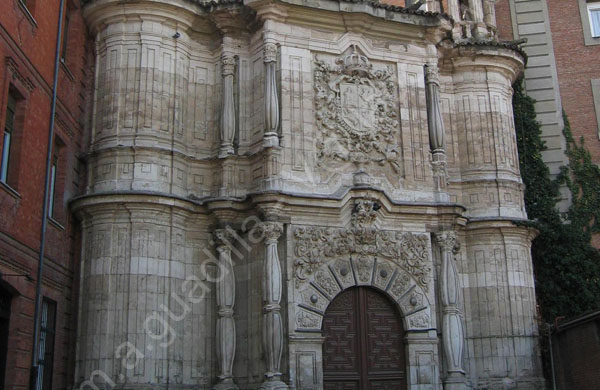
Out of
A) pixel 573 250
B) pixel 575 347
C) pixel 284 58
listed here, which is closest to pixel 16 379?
pixel 284 58

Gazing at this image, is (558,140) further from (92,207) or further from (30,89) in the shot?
(30,89)

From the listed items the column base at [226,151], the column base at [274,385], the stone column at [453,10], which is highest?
the stone column at [453,10]

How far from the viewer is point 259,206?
58.9ft

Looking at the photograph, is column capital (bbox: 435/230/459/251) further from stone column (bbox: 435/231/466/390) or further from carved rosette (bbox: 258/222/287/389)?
carved rosette (bbox: 258/222/287/389)

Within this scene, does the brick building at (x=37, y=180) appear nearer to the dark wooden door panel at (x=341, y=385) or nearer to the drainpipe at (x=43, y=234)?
the drainpipe at (x=43, y=234)

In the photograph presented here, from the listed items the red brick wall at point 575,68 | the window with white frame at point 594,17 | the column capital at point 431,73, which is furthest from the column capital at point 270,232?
the window with white frame at point 594,17

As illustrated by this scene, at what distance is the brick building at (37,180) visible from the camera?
47.2 ft

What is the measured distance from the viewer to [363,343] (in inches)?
722

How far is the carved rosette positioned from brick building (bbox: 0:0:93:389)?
440 centimetres

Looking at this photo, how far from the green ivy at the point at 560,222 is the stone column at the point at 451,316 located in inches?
119

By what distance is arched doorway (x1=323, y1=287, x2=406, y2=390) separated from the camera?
18016mm

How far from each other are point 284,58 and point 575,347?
33.7ft

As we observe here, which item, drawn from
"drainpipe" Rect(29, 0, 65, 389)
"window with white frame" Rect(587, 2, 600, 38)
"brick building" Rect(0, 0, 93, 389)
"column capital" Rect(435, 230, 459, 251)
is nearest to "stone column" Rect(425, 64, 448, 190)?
"column capital" Rect(435, 230, 459, 251)

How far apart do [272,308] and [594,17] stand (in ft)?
50.0
